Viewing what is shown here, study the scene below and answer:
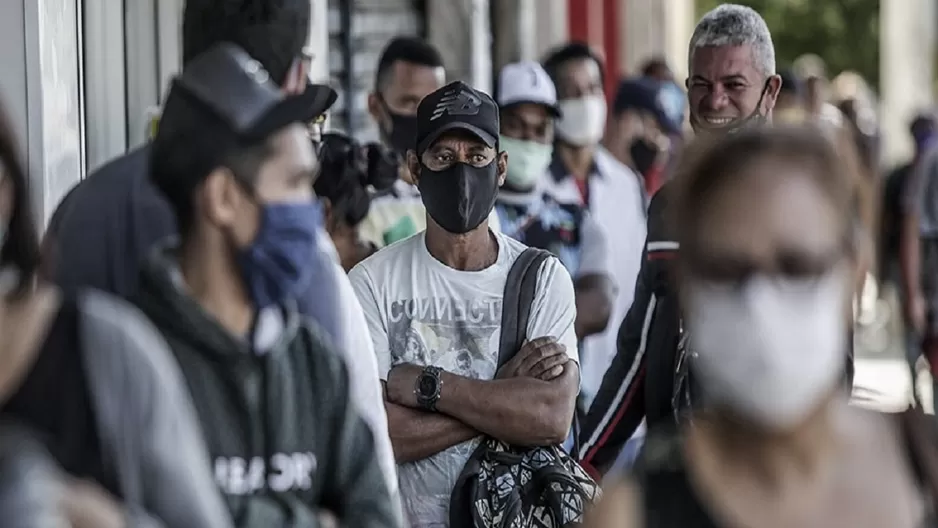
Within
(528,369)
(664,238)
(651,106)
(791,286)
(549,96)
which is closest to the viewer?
(791,286)

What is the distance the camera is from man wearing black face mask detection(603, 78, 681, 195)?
10.2 metres

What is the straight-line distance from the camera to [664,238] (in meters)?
5.09

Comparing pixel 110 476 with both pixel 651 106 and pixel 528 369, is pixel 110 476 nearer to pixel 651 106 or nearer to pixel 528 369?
pixel 528 369

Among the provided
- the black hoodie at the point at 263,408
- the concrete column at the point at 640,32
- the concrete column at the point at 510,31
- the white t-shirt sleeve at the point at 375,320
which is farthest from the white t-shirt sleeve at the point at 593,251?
the concrete column at the point at 640,32

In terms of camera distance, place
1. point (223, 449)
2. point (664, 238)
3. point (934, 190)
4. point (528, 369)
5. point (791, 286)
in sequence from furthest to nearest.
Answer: point (934, 190) < point (664, 238) < point (528, 369) < point (223, 449) < point (791, 286)

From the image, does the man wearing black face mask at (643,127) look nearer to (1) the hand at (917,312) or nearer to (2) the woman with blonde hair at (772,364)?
(1) the hand at (917,312)

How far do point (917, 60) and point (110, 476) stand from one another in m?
30.3

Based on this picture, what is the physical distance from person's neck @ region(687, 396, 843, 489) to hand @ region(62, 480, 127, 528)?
0.78 m

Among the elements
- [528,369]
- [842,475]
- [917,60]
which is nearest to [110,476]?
[842,475]

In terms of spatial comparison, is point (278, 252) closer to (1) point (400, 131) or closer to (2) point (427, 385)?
(2) point (427, 385)

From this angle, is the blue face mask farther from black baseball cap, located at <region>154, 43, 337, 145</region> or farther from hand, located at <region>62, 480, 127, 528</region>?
hand, located at <region>62, 480, 127, 528</region>

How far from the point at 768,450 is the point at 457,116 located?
2455mm

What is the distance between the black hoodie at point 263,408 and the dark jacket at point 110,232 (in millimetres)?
264

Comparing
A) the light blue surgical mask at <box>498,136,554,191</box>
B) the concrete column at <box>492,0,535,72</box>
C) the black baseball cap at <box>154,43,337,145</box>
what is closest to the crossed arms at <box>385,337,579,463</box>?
the black baseball cap at <box>154,43,337,145</box>
